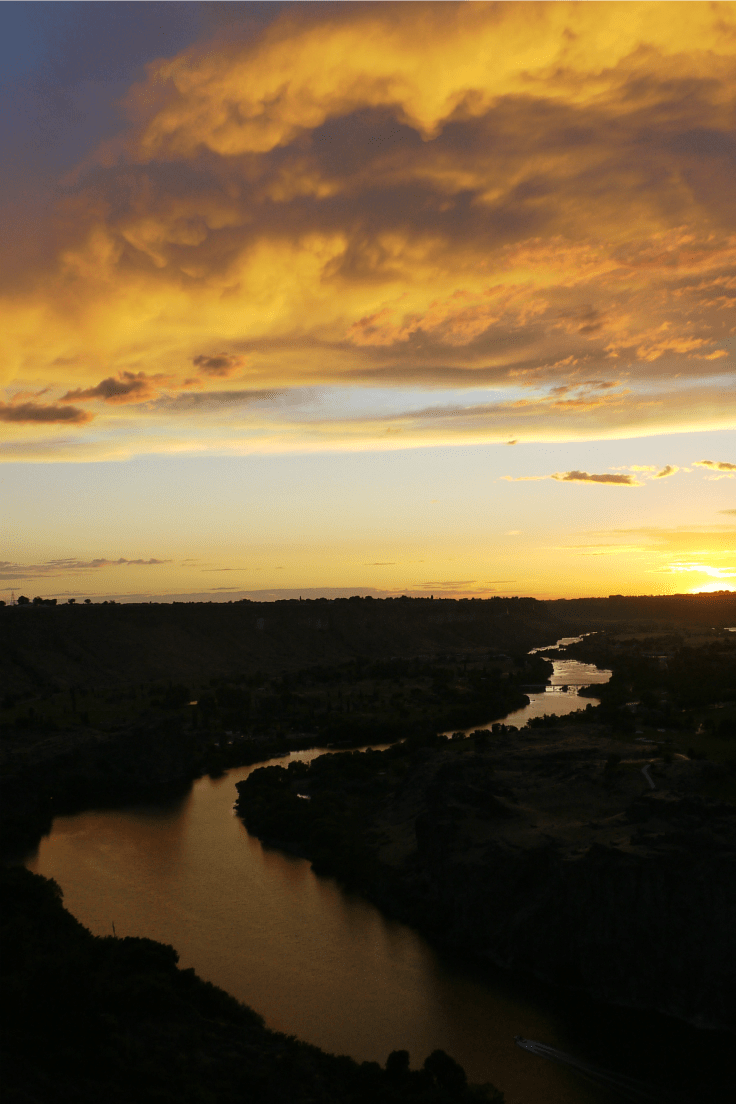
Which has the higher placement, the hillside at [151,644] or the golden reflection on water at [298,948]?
the hillside at [151,644]

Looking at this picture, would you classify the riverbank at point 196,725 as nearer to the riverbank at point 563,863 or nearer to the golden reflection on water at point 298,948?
the golden reflection on water at point 298,948

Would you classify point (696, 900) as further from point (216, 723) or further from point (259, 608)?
point (259, 608)

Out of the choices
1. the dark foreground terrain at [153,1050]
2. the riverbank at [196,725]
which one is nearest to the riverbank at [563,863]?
the dark foreground terrain at [153,1050]

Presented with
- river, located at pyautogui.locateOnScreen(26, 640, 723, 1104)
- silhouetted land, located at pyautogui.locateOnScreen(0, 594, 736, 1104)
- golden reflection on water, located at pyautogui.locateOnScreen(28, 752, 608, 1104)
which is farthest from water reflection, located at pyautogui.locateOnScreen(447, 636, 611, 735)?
river, located at pyautogui.locateOnScreen(26, 640, 723, 1104)

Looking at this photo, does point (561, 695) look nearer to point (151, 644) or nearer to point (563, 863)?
point (151, 644)

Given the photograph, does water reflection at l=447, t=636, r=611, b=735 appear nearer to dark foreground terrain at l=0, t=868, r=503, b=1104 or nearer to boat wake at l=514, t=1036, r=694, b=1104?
boat wake at l=514, t=1036, r=694, b=1104

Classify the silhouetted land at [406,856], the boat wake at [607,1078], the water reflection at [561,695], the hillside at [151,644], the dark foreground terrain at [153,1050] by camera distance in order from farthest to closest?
1. the hillside at [151,644]
2. the water reflection at [561,695]
3. the boat wake at [607,1078]
4. the silhouetted land at [406,856]
5. the dark foreground terrain at [153,1050]

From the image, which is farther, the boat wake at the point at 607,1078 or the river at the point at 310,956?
the river at the point at 310,956
